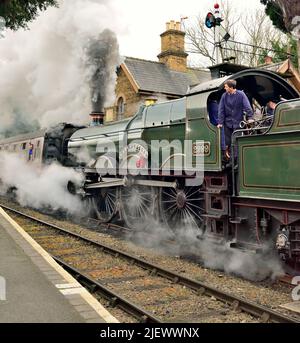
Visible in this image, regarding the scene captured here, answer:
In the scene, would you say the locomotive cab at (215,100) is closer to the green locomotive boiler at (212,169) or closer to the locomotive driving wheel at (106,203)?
the green locomotive boiler at (212,169)

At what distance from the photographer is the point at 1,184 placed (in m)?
19.8

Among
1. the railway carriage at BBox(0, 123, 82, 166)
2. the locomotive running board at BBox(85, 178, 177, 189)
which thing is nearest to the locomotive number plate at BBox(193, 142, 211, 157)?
the locomotive running board at BBox(85, 178, 177, 189)

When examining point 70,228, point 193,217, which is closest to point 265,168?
point 193,217

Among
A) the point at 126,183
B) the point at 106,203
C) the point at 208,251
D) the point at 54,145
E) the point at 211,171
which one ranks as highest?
the point at 54,145

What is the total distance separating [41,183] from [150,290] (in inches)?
347

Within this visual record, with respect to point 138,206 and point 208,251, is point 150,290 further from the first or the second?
point 138,206

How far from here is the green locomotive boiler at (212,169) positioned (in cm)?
491

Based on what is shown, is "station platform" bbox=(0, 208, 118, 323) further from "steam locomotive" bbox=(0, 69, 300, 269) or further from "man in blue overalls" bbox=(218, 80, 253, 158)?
"man in blue overalls" bbox=(218, 80, 253, 158)

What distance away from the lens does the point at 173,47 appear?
22609 mm

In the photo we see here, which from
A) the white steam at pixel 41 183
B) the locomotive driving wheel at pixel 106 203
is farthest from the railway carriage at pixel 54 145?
the locomotive driving wheel at pixel 106 203

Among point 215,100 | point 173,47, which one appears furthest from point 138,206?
point 173,47

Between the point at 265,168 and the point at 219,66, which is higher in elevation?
the point at 219,66
